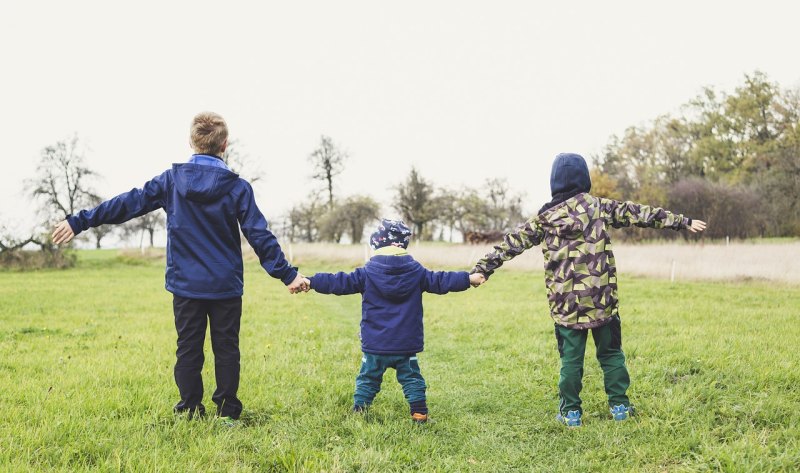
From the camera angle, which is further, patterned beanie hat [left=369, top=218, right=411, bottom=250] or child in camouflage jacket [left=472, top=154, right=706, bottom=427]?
patterned beanie hat [left=369, top=218, right=411, bottom=250]

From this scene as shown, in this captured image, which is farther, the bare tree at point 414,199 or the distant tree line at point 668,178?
the bare tree at point 414,199

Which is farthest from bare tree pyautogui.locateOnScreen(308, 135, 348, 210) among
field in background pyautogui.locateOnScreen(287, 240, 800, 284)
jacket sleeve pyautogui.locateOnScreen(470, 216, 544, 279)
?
jacket sleeve pyautogui.locateOnScreen(470, 216, 544, 279)

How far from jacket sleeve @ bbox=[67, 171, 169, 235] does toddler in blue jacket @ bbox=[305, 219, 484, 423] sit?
1.29 m

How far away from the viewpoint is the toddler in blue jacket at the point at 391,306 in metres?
4.43

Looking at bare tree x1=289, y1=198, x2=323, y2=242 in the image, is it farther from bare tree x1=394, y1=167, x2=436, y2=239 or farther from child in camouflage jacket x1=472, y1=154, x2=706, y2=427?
child in camouflage jacket x1=472, y1=154, x2=706, y2=427

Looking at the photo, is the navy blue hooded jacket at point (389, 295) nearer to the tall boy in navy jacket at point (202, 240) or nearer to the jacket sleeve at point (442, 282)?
the jacket sleeve at point (442, 282)

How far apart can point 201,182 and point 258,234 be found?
0.54 meters

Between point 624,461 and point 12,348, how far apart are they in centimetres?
739

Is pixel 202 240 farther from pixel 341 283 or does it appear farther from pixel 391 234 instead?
pixel 391 234

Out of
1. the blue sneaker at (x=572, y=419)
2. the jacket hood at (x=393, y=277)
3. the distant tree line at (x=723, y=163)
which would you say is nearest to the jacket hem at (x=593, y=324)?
the blue sneaker at (x=572, y=419)

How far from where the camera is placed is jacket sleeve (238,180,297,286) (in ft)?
13.9

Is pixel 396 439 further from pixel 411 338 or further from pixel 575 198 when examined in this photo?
pixel 575 198

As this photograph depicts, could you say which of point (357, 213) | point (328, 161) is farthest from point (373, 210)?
point (328, 161)

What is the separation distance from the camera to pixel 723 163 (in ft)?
147
